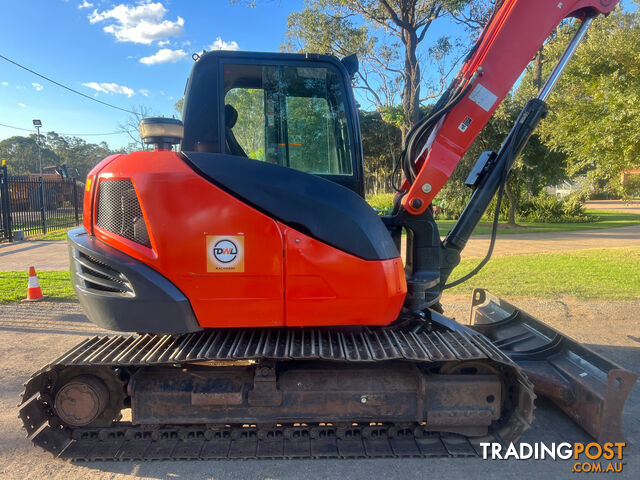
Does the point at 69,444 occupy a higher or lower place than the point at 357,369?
lower

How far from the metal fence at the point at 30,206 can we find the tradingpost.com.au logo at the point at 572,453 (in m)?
16.0

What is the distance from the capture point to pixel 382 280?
2564mm

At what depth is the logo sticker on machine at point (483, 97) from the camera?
9.94 ft

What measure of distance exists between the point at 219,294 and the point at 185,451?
114 cm

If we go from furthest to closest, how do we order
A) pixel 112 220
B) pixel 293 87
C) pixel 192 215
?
pixel 293 87 → pixel 112 220 → pixel 192 215

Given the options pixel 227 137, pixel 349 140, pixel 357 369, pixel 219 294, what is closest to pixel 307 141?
pixel 349 140

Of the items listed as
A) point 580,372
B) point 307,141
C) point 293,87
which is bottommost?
point 580,372

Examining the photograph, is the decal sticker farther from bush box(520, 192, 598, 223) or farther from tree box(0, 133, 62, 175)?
tree box(0, 133, 62, 175)

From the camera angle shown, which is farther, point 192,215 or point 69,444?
point 69,444

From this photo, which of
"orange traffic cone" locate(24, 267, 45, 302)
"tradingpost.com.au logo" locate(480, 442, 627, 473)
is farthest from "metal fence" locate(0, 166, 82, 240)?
"tradingpost.com.au logo" locate(480, 442, 627, 473)

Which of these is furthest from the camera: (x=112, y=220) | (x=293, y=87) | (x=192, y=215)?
(x=293, y=87)

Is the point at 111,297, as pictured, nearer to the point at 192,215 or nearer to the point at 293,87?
the point at 192,215

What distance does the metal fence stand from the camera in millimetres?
13742

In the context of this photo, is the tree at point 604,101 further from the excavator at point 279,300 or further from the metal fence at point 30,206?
the metal fence at point 30,206
